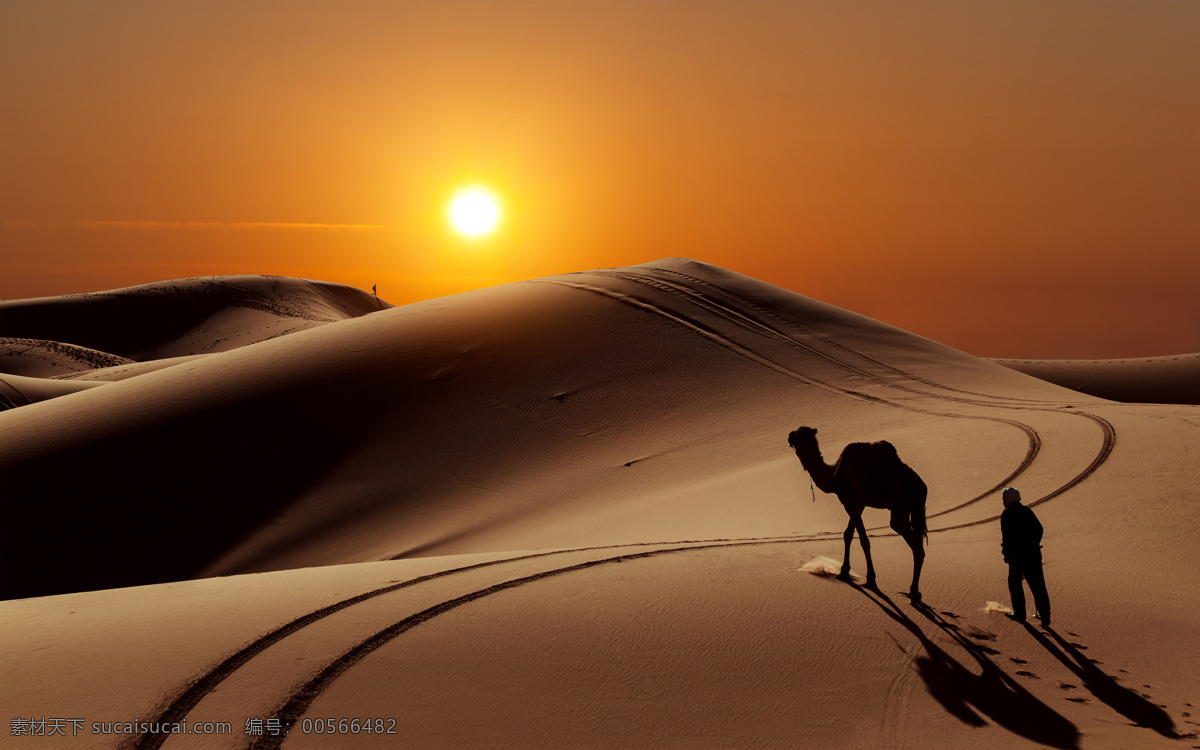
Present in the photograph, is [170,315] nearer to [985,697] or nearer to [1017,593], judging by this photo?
[1017,593]

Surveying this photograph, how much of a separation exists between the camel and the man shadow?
3.91ft

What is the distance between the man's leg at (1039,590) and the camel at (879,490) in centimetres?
92

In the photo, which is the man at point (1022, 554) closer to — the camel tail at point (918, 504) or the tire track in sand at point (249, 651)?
the camel tail at point (918, 504)

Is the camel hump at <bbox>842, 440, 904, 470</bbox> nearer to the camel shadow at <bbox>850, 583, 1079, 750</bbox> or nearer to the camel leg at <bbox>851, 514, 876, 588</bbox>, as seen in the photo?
the camel leg at <bbox>851, 514, 876, 588</bbox>

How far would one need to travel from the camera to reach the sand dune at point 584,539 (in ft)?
19.3

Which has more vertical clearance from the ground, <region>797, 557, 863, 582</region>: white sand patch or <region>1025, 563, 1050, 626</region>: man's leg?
<region>797, 557, 863, 582</region>: white sand patch

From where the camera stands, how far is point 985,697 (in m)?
6.08

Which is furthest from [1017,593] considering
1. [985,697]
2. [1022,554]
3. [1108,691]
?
[985,697]

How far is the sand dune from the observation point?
19.3 feet

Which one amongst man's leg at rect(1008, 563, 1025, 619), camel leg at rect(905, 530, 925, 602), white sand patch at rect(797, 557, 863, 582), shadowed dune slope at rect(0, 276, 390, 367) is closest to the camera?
man's leg at rect(1008, 563, 1025, 619)

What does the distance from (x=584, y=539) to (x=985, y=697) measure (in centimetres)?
771

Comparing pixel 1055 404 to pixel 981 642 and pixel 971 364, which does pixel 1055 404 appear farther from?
pixel 981 642

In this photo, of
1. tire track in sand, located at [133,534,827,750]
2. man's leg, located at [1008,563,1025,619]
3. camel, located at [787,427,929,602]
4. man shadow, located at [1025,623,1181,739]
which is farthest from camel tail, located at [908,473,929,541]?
tire track in sand, located at [133,534,827,750]

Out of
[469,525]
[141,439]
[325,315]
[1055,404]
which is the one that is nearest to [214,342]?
[325,315]
